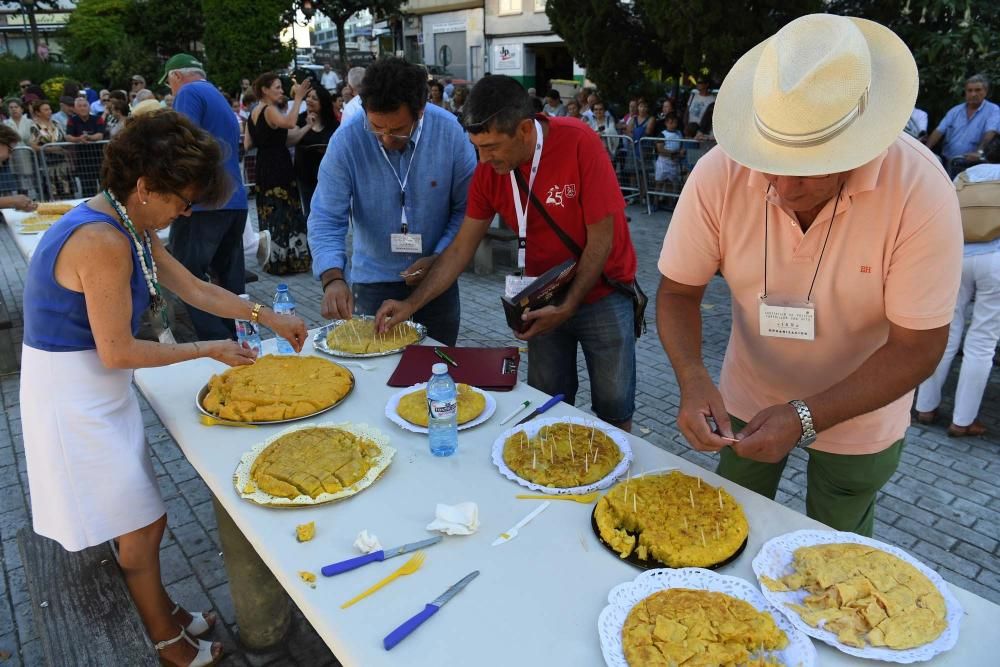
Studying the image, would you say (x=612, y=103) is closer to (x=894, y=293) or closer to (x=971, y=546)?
(x=971, y=546)

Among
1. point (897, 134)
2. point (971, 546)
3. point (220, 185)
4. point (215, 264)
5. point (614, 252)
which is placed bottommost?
point (971, 546)

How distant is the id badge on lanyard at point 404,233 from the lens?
3361 millimetres

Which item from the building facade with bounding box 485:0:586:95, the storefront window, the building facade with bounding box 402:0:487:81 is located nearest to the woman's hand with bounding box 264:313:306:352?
the building facade with bounding box 485:0:586:95

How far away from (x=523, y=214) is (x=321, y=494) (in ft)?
5.12

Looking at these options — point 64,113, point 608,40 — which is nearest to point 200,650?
point 64,113

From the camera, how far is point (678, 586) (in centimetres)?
159

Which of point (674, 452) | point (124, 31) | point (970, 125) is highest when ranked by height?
point (124, 31)

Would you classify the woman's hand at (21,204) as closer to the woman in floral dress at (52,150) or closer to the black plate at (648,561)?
the woman in floral dress at (52,150)

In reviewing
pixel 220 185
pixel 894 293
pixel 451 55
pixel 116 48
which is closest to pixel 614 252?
pixel 894 293

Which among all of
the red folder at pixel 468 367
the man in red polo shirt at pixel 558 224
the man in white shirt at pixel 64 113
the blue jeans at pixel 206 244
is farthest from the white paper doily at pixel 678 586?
the man in white shirt at pixel 64 113

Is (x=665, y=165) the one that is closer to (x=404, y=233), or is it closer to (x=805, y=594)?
(x=404, y=233)

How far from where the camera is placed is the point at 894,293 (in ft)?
6.00

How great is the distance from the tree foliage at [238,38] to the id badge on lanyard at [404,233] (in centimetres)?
2047

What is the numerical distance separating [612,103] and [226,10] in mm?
13700
